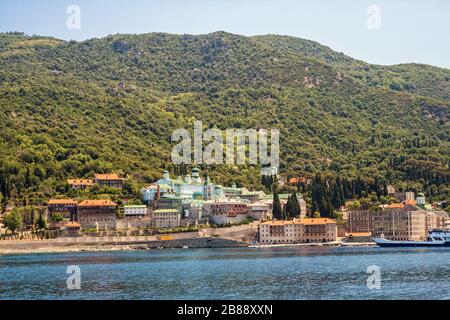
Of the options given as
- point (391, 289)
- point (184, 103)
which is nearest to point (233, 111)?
point (184, 103)

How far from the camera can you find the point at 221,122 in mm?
153625

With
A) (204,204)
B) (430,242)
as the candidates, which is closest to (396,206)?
(430,242)

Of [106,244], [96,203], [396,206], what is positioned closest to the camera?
[106,244]

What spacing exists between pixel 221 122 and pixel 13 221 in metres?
70.5

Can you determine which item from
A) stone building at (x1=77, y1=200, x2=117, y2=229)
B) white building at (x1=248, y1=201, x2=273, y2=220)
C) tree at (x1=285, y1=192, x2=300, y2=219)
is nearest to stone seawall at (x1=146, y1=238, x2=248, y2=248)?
stone building at (x1=77, y1=200, x2=117, y2=229)

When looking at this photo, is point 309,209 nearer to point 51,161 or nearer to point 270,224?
point 270,224

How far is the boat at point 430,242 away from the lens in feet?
310

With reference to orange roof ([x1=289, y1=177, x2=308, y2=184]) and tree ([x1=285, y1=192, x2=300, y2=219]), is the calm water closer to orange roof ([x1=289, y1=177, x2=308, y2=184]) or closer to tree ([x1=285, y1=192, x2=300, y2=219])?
tree ([x1=285, y1=192, x2=300, y2=219])

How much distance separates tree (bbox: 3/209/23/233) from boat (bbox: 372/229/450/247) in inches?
1516

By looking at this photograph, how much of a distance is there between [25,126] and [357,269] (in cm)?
8228

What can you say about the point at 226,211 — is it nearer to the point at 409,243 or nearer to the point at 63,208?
the point at 63,208

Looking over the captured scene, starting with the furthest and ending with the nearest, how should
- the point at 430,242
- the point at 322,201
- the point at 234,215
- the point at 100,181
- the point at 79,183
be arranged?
1. the point at 100,181
2. the point at 79,183
3. the point at 322,201
4. the point at 234,215
5. the point at 430,242

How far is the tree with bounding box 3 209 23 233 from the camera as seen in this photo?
3447 inches

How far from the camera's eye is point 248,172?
126375 millimetres
